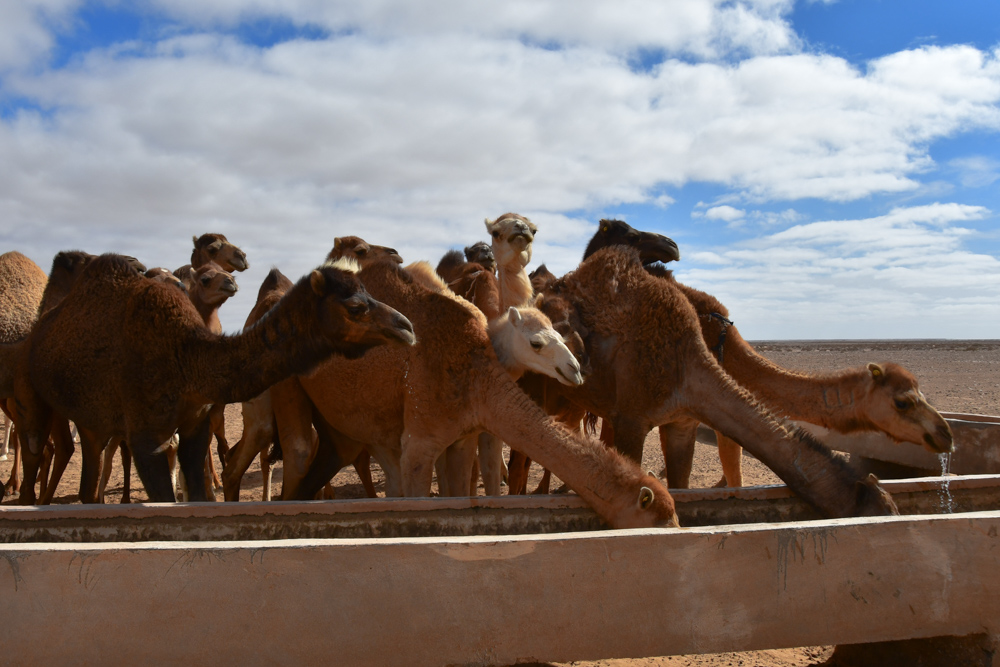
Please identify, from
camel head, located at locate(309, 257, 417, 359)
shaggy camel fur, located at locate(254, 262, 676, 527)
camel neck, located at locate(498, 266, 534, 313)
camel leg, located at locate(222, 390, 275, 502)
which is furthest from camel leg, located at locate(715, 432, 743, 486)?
camel leg, located at locate(222, 390, 275, 502)

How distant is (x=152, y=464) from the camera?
536 cm

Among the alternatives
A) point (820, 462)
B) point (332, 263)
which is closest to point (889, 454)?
point (820, 462)

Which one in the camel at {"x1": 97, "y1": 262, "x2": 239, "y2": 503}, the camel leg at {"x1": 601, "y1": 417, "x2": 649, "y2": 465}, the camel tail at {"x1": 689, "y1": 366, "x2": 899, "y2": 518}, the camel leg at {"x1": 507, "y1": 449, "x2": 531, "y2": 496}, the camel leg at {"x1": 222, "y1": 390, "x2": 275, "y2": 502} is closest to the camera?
the camel tail at {"x1": 689, "y1": 366, "x2": 899, "y2": 518}

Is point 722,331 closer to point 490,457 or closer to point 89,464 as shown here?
point 490,457

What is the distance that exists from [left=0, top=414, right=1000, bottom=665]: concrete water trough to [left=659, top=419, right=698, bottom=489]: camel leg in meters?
3.35

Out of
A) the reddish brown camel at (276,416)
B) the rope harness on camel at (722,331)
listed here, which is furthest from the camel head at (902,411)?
the reddish brown camel at (276,416)

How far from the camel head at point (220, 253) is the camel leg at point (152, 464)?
15.1 feet

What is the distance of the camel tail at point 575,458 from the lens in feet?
14.4

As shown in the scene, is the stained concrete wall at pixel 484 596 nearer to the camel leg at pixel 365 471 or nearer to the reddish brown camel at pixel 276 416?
the reddish brown camel at pixel 276 416

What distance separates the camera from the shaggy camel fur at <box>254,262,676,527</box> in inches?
181

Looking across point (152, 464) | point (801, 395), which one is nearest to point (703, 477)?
point (801, 395)

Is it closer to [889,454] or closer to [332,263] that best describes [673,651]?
[332,263]

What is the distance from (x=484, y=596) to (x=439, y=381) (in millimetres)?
2716

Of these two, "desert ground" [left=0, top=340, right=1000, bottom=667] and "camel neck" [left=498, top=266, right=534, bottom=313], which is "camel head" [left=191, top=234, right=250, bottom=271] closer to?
"desert ground" [left=0, top=340, right=1000, bottom=667]
